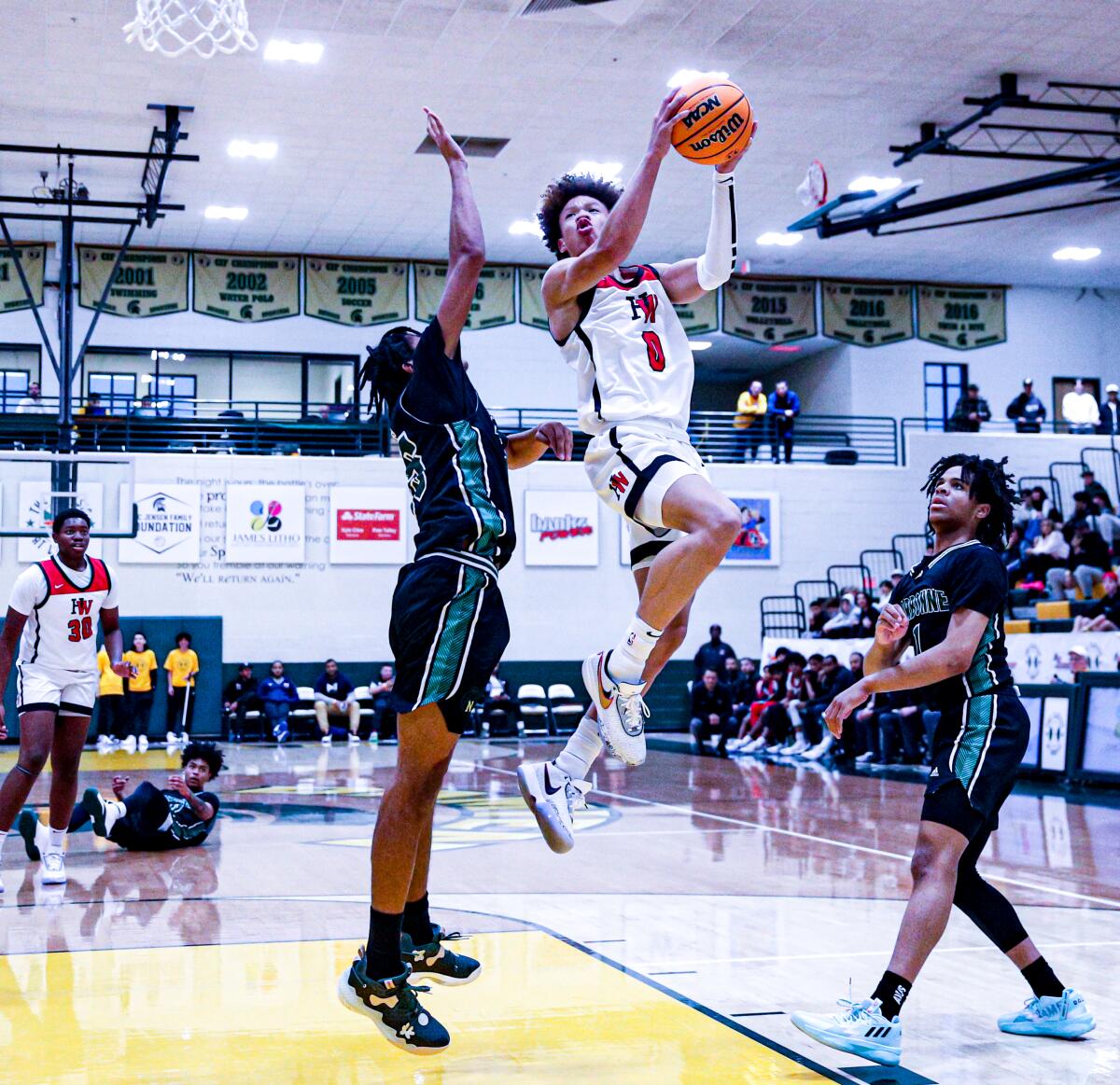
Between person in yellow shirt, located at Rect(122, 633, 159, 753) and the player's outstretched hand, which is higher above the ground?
the player's outstretched hand

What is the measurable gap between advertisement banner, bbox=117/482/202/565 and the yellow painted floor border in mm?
17084

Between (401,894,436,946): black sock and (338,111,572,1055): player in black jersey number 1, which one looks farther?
(401,894,436,946): black sock

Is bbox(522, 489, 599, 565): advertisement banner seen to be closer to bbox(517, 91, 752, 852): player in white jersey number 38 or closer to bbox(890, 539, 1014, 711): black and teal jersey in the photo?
bbox(517, 91, 752, 852): player in white jersey number 38

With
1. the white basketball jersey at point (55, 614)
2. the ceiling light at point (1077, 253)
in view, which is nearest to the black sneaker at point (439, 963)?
the white basketball jersey at point (55, 614)

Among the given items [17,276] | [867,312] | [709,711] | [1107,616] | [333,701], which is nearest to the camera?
[1107,616]

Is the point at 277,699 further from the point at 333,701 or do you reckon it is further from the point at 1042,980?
the point at 1042,980

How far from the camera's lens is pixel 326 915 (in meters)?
6.12

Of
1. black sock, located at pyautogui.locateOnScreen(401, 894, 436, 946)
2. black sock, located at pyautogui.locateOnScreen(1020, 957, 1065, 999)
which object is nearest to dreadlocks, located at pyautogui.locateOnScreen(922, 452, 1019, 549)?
black sock, located at pyautogui.locateOnScreen(1020, 957, 1065, 999)

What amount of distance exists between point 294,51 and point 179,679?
30.4 ft

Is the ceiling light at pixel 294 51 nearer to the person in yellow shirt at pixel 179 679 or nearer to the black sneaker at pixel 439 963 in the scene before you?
the person in yellow shirt at pixel 179 679

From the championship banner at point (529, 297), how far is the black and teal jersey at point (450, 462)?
22.5 m

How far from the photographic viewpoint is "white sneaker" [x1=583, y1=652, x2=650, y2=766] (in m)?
4.42

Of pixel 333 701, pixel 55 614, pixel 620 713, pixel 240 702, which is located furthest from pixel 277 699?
pixel 620 713

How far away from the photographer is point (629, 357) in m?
4.68
